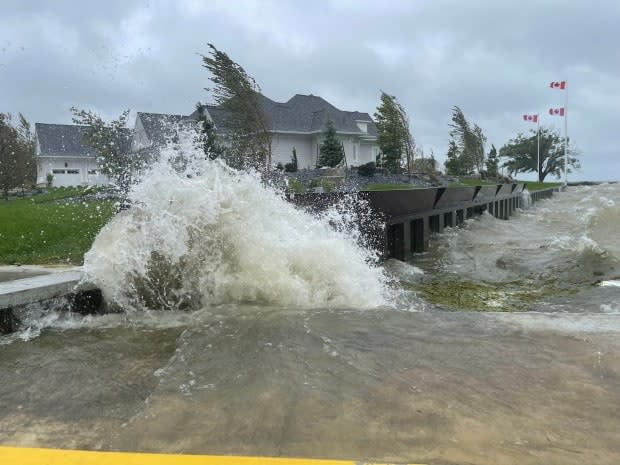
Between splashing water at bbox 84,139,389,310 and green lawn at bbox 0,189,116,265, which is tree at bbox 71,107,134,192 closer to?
green lawn at bbox 0,189,116,265

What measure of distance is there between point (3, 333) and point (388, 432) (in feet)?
11.1

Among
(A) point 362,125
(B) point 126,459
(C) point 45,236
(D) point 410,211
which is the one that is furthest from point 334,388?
(A) point 362,125

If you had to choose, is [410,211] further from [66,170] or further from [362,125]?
[66,170]

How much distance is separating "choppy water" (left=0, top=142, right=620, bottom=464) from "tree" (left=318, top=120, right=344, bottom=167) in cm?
2828

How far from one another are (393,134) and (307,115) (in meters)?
7.17

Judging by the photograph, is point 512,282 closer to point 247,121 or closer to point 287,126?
point 247,121

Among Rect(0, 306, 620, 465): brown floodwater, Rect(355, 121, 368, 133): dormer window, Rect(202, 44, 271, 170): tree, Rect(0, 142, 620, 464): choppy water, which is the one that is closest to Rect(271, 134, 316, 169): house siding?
Rect(355, 121, 368, 133): dormer window

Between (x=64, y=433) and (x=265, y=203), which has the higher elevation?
(x=265, y=203)

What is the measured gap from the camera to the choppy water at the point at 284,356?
230 centimetres

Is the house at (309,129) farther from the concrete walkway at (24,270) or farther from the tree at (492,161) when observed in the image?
the concrete walkway at (24,270)

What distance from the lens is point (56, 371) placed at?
3.25 m

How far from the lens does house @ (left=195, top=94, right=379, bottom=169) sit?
38062 mm

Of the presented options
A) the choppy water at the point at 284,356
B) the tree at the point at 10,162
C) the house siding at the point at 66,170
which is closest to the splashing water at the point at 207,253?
the choppy water at the point at 284,356

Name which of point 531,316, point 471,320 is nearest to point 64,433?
point 471,320
